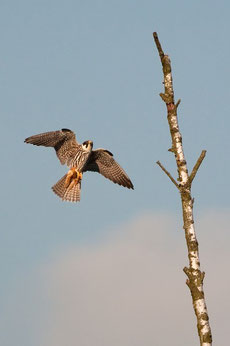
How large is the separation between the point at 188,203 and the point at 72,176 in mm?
9487

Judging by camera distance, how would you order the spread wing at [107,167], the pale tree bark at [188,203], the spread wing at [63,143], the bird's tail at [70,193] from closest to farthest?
the pale tree bark at [188,203] < the spread wing at [107,167] < the spread wing at [63,143] < the bird's tail at [70,193]

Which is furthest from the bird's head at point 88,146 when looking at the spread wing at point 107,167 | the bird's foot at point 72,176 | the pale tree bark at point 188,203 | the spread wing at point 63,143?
the pale tree bark at point 188,203

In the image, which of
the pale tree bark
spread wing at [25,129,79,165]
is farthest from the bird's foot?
the pale tree bark

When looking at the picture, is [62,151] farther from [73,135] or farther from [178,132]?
[178,132]

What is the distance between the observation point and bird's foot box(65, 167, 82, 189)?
755 inches

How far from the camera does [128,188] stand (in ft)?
60.9

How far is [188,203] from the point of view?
10.1 meters

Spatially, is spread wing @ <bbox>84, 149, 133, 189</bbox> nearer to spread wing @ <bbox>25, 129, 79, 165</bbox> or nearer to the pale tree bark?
spread wing @ <bbox>25, 129, 79, 165</bbox>

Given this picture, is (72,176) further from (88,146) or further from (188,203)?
Answer: (188,203)

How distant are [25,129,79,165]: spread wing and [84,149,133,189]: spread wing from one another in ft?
1.91

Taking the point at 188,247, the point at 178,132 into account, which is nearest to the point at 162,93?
the point at 178,132

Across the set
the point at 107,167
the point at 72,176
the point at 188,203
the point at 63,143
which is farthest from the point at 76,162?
the point at 188,203

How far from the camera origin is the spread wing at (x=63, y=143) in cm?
1883

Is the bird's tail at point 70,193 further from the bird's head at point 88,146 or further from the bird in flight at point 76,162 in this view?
the bird's head at point 88,146
